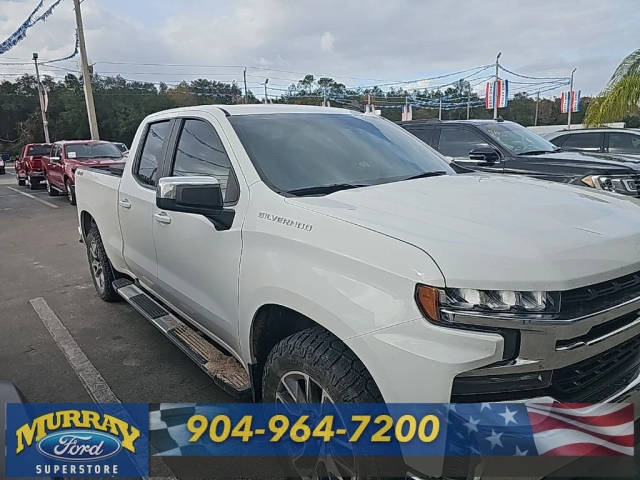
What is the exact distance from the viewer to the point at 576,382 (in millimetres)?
1771

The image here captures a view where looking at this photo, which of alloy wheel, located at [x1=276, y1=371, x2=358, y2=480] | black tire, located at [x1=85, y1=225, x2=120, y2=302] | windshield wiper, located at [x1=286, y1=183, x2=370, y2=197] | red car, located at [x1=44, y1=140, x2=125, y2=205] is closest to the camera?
alloy wheel, located at [x1=276, y1=371, x2=358, y2=480]

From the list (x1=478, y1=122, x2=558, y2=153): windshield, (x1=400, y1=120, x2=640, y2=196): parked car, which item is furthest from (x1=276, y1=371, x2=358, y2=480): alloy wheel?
(x1=478, y1=122, x2=558, y2=153): windshield

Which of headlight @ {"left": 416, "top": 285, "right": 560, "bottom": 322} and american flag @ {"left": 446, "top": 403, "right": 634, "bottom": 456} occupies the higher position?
headlight @ {"left": 416, "top": 285, "right": 560, "bottom": 322}

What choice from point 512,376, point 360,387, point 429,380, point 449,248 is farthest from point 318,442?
point 449,248

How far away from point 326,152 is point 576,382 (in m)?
1.76

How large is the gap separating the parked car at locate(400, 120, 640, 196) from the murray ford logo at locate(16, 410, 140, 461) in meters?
4.07

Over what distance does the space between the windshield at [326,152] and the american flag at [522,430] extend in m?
1.32

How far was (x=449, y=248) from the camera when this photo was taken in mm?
1704

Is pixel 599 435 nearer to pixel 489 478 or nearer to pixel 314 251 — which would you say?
pixel 489 478

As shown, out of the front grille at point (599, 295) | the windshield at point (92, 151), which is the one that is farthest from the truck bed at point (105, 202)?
the windshield at point (92, 151)

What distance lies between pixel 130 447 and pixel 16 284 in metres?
Answer: 4.47

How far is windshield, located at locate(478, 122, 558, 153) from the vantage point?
285 inches

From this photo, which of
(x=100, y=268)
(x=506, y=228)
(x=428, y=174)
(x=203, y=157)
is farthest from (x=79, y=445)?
(x=100, y=268)

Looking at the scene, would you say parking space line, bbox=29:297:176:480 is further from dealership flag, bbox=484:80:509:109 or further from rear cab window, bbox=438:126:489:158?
dealership flag, bbox=484:80:509:109
